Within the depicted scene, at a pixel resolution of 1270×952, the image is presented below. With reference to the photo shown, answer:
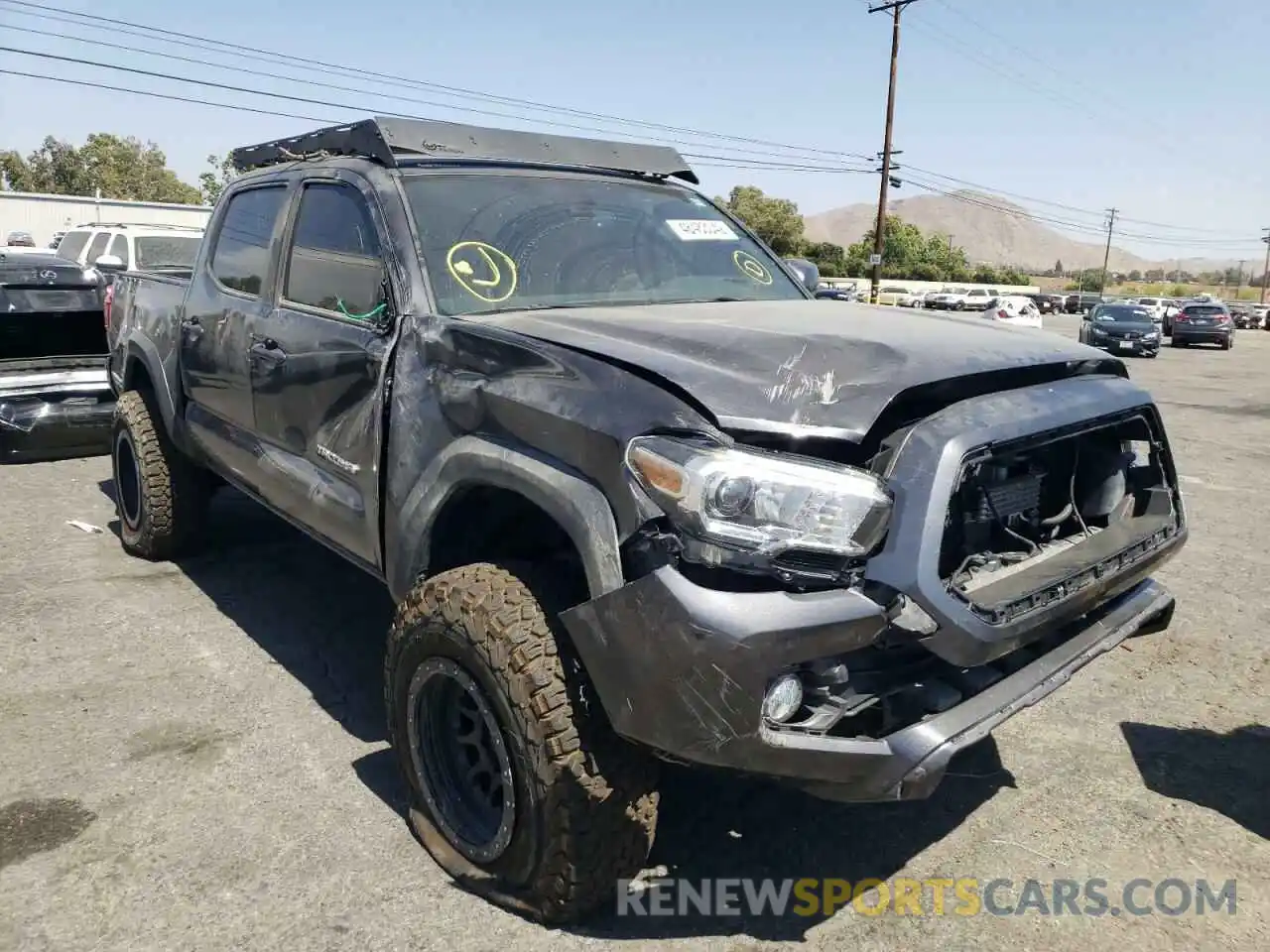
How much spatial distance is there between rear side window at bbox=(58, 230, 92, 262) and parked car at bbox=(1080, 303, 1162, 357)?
2053 centimetres

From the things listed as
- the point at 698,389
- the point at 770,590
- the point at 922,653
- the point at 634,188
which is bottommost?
the point at 922,653

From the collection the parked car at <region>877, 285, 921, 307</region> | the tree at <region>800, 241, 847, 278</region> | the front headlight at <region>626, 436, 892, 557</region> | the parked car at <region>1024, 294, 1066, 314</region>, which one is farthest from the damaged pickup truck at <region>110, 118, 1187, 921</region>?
the tree at <region>800, 241, 847, 278</region>

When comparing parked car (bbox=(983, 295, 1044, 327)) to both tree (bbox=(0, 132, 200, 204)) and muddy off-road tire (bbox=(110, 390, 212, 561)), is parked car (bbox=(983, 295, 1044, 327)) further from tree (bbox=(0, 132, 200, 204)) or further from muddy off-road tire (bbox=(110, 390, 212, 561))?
tree (bbox=(0, 132, 200, 204))

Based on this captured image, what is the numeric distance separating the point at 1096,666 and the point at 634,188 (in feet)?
9.14

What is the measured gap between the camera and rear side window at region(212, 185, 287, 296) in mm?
3953

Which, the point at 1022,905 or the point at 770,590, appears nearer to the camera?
the point at 770,590

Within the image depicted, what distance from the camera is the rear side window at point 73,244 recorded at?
569 inches

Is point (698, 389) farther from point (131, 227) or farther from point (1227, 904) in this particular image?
point (131, 227)

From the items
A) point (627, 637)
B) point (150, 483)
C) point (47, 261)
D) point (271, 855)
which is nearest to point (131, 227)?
point (47, 261)

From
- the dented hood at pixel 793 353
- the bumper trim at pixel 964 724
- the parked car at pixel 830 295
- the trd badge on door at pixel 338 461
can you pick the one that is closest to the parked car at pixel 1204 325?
the parked car at pixel 830 295

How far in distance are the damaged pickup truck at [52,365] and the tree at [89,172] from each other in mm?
72470

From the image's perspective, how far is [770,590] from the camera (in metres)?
2.03

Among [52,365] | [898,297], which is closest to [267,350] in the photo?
[52,365]

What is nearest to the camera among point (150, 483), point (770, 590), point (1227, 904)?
point (770, 590)
